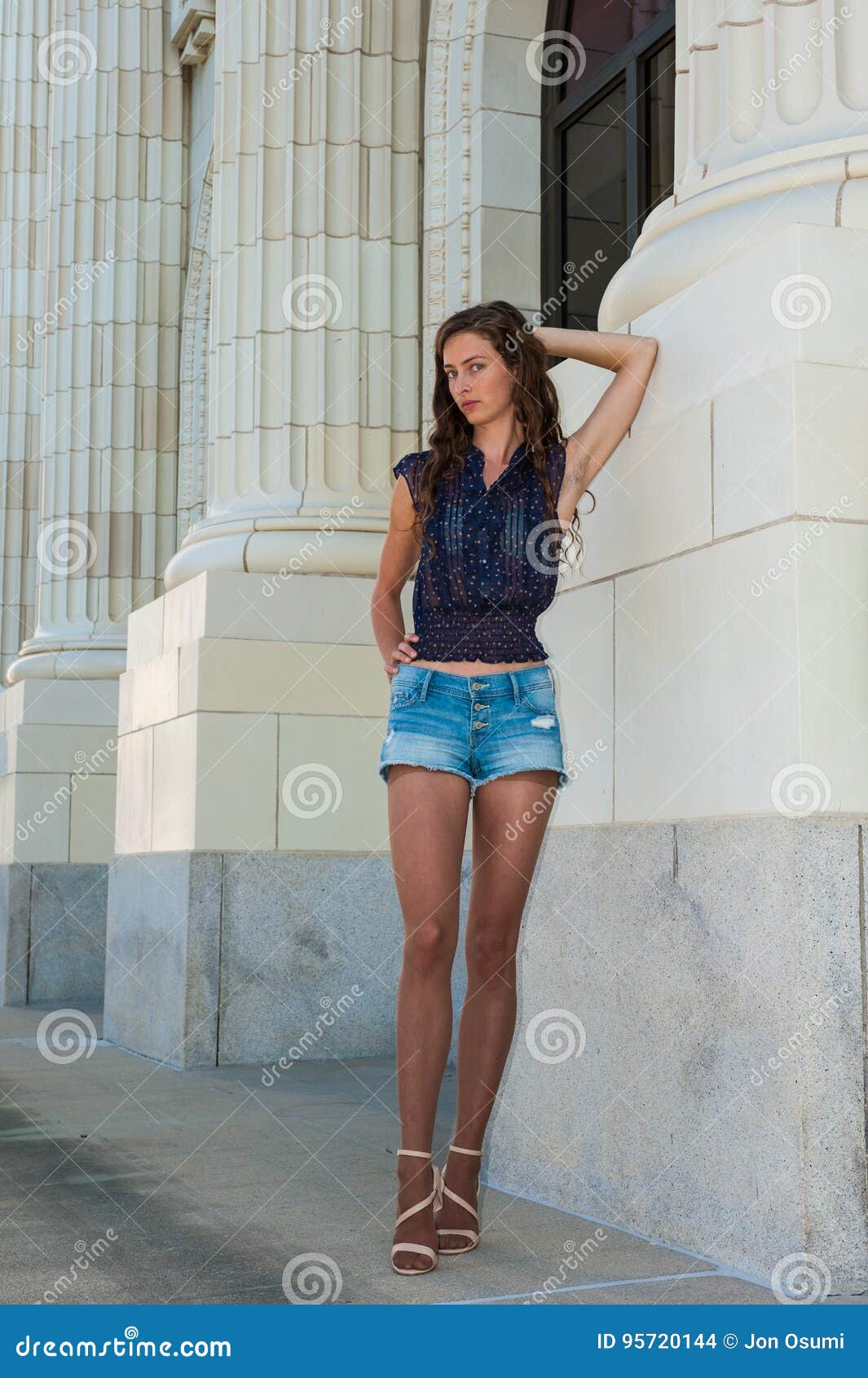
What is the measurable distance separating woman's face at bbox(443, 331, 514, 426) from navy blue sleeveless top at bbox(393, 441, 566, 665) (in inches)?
5.9

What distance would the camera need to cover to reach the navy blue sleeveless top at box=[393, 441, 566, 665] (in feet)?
13.6

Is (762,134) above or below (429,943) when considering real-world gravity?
above

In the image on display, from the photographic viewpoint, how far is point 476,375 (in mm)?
4195

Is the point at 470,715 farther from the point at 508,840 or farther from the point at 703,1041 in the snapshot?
the point at 703,1041

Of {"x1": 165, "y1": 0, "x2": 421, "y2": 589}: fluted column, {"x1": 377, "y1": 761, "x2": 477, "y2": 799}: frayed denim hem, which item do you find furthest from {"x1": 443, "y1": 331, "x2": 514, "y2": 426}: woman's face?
{"x1": 165, "y1": 0, "x2": 421, "y2": 589}: fluted column

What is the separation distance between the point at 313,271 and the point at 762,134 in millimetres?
5028

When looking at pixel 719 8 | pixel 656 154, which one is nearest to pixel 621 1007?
pixel 719 8

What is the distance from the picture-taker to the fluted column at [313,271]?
30.2 feet

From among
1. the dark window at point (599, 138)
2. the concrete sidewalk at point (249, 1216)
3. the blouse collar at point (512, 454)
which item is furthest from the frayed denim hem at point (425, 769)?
the dark window at point (599, 138)

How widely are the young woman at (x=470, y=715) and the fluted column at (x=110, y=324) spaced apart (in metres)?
9.05

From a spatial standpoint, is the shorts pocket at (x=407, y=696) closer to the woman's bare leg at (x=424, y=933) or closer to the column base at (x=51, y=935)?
the woman's bare leg at (x=424, y=933)

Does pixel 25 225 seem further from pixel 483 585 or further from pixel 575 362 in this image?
pixel 483 585

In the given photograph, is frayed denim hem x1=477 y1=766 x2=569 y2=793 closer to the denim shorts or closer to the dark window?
the denim shorts

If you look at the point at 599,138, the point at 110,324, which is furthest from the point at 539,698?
the point at 110,324
